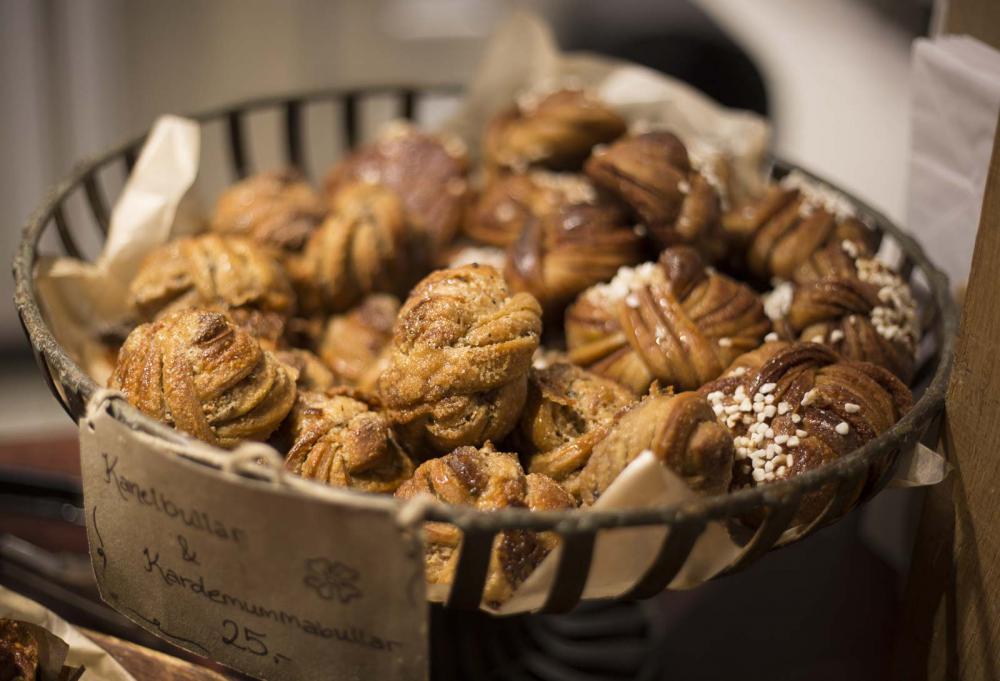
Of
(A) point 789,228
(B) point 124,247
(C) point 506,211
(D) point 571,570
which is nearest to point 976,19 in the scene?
(A) point 789,228

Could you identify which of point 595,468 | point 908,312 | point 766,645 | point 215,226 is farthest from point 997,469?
point 215,226

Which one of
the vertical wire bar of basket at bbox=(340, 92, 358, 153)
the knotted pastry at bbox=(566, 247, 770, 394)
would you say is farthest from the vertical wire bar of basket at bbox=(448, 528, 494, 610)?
the vertical wire bar of basket at bbox=(340, 92, 358, 153)

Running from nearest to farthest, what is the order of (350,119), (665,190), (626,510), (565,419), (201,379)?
(626,510) → (201,379) → (565,419) → (665,190) → (350,119)

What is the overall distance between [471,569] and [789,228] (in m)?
0.83

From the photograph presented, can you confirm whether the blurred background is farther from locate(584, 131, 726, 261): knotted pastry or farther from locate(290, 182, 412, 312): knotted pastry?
locate(290, 182, 412, 312): knotted pastry

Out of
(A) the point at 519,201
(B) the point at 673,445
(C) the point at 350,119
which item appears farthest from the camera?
(C) the point at 350,119

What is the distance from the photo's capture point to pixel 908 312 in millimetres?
1312

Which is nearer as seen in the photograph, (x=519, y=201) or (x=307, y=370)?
(x=307, y=370)

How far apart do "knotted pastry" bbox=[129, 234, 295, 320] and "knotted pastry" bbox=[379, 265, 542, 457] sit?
296 mm

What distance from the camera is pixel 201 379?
1063 millimetres

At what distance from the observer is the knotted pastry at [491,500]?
95 cm

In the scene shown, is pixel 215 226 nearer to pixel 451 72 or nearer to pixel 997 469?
pixel 997 469

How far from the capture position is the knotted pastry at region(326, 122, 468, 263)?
1.62 metres

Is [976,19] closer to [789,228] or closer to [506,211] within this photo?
[789,228]
